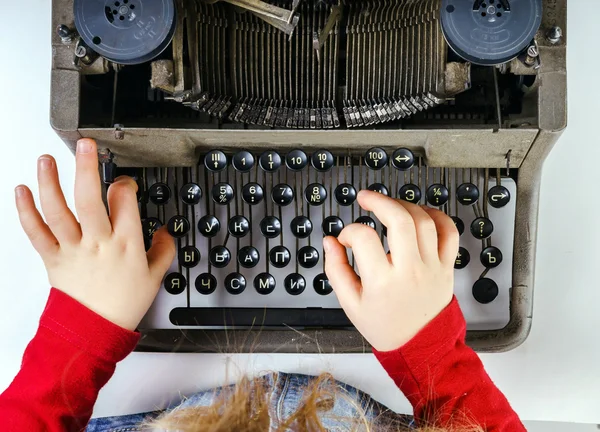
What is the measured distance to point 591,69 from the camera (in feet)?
7.39

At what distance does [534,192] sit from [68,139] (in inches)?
50.7

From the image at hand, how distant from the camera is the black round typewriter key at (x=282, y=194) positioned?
195 centimetres

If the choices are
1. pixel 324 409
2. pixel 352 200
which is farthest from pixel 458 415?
pixel 352 200

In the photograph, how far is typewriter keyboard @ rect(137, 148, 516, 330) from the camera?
195cm

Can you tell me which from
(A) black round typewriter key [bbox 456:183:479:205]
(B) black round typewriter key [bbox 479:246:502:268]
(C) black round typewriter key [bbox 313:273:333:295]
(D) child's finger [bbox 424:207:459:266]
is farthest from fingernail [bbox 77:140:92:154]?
(B) black round typewriter key [bbox 479:246:502:268]

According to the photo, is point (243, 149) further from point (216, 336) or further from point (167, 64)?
point (216, 336)

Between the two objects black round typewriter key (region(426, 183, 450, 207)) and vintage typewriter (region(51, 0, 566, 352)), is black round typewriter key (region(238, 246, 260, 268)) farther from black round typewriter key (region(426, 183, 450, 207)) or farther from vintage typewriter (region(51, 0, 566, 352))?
black round typewriter key (region(426, 183, 450, 207))

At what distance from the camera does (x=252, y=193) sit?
6.34 feet

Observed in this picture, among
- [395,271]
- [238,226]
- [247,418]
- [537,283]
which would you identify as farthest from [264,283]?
[537,283]

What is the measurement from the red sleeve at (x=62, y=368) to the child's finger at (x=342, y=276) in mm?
548

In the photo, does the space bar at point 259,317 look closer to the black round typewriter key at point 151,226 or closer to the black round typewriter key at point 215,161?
the black round typewriter key at point 151,226

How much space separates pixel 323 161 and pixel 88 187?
61 centimetres

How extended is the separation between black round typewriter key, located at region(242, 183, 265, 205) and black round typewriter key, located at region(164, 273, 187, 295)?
31cm

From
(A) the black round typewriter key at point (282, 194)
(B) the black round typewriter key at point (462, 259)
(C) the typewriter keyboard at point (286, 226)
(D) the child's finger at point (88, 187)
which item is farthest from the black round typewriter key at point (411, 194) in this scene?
(D) the child's finger at point (88, 187)
